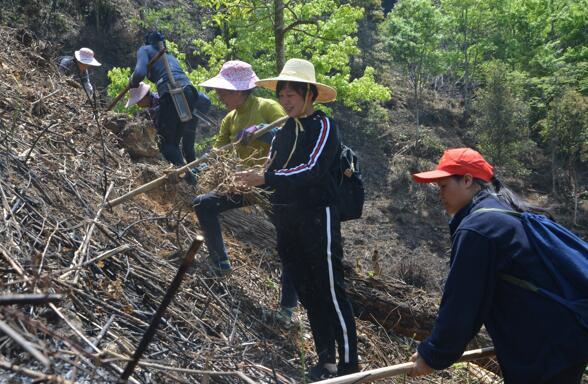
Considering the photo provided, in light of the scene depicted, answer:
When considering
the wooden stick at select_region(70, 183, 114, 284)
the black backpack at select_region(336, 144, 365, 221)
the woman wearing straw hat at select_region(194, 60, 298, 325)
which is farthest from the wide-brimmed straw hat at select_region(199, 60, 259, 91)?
the wooden stick at select_region(70, 183, 114, 284)

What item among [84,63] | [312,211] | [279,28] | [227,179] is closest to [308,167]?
[312,211]

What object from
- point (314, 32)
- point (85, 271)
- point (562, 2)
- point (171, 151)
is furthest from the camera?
point (562, 2)

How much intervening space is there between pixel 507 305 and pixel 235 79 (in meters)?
2.83

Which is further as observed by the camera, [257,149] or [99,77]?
[99,77]

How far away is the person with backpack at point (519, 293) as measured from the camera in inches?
103

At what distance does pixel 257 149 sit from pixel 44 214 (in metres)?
1.52

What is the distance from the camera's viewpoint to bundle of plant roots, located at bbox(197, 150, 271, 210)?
4090mm

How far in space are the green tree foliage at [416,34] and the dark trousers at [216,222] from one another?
20371mm

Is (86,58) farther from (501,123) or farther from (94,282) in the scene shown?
(501,123)

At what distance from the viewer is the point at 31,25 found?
13688mm

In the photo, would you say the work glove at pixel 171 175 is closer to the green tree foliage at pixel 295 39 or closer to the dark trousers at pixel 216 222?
the dark trousers at pixel 216 222

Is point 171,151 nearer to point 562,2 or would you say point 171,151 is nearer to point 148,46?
point 148,46

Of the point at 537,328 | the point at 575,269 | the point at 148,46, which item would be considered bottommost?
the point at 537,328

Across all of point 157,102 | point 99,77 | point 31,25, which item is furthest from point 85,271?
point 99,77
